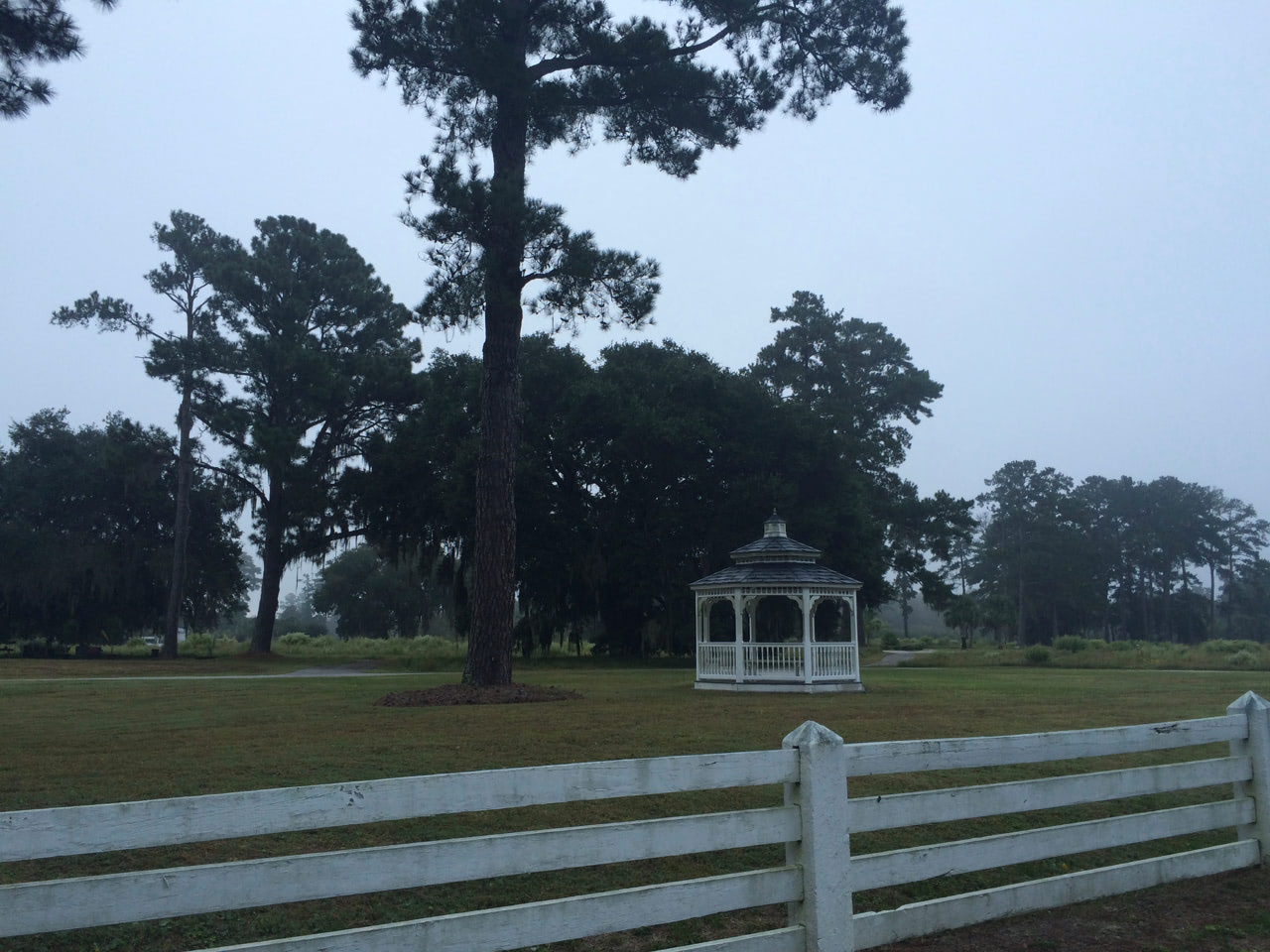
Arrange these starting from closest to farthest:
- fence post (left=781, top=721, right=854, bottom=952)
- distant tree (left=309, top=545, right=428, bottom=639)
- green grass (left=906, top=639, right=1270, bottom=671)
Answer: fence post (left=781, top=721, right=854, bottom=952), green grass (left=906, top=639, right=1270, bottom=671), distant tree (left=309, top=545, right=428, bottom=639)

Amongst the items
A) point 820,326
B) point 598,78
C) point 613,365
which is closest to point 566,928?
point 598,78

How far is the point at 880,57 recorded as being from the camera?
61.5ft

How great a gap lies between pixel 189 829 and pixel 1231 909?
602cm

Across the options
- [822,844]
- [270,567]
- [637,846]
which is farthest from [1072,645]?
[637,846]

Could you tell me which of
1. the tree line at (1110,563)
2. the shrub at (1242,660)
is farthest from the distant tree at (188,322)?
the tree line at (1110,563)

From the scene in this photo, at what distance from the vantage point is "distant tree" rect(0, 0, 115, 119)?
11164mm

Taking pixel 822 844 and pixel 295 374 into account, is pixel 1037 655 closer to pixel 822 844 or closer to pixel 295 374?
pixel 295 374

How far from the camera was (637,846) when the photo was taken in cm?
414

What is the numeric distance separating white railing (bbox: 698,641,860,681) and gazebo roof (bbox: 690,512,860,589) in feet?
4.32

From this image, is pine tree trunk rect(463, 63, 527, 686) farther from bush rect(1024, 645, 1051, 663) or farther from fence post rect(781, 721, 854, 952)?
bush rect(1024, 645, 1051, 663)

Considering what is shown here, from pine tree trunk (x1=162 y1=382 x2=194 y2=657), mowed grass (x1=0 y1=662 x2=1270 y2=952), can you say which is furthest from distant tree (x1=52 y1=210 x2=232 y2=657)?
mowed grass (x1=0 y1=662 x2=1270 y2=952)

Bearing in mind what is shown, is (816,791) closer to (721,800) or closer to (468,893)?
(468,893)

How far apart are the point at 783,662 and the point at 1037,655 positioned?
70.5ft

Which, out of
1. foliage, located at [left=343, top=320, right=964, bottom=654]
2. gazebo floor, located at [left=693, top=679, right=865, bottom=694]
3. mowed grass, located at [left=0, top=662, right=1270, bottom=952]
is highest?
foliage, located at [left=343, top=320, right=964, bottom=654]
